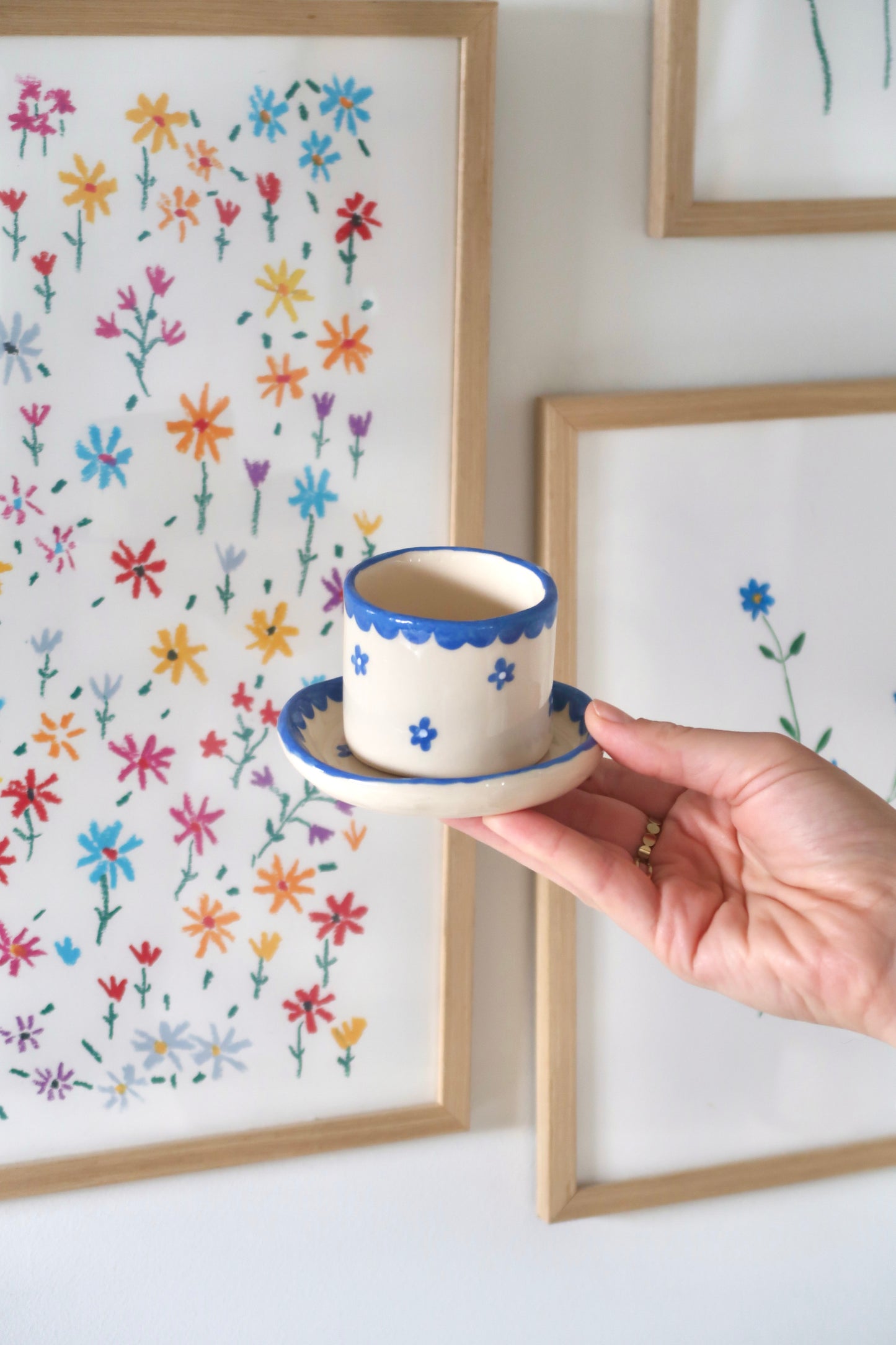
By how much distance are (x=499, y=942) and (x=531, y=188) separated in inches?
25.1

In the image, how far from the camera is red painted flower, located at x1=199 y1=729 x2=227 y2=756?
0.85m

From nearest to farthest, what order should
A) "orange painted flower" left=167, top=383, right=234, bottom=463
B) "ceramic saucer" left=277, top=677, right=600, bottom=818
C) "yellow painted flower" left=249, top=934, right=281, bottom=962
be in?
1. "ceramic saucer" left=277, top=677, right=600, bottom=818
2. "orange painted flower" left=167, top=383, right=234, bottom=463
3. "yellow painted flower" left=249, top=934, right=281, bottom=962

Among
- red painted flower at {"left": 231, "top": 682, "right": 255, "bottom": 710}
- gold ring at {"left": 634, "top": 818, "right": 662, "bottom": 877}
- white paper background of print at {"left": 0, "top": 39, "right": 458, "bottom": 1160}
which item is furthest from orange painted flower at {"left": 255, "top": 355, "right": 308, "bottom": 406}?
gold ring at {"left": 634, "top": 818, "right": 662, "bottom": 877}

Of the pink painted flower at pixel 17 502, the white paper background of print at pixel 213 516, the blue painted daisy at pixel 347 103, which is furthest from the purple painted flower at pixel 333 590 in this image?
the blue painted daisy at pixel 347 103

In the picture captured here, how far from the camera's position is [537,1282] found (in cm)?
105

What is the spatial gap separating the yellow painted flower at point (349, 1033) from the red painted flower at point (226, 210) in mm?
659

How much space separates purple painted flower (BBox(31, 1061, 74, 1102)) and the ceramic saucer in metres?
0.44

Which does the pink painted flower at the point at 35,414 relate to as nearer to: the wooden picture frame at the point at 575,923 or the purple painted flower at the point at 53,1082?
the wooden picture frame at the point at 575,923

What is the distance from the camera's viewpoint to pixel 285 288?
30.9 inches

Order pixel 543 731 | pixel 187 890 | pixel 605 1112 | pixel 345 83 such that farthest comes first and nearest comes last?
pixel 605 1112 → pixel 187 890 → pixel 345 83 → pixel 543 731

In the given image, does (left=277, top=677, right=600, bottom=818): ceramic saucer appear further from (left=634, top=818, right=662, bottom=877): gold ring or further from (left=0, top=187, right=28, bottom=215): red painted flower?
(left=0, top=187, right=28, bottom=215): red painted flower

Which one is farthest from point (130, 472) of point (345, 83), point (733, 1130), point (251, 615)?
point (733, 1130)

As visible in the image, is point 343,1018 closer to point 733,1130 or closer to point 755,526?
point 733,1130

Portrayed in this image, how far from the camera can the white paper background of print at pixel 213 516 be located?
0.75 meters
